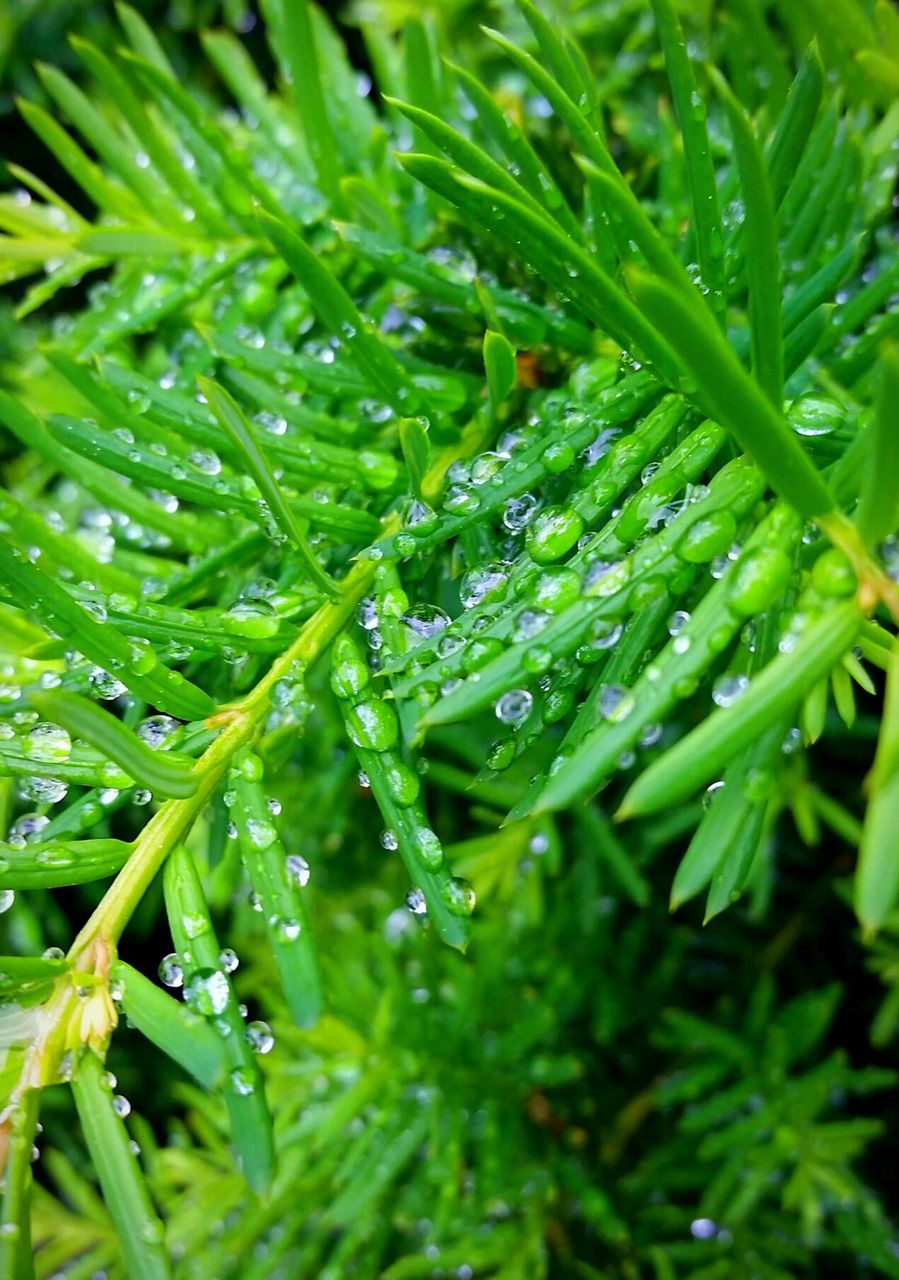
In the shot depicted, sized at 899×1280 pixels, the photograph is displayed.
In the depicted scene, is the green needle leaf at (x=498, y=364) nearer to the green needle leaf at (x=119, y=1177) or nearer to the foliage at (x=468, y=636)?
the foliage at (x=468, y=636)

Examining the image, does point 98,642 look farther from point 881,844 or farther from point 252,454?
point 881,844

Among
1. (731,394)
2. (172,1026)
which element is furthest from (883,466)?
(172,1026)

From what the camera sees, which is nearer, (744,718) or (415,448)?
(744,718)

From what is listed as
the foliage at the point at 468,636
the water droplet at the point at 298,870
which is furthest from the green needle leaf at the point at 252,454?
the water droplet at the point at 298,870

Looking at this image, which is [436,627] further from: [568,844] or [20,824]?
[568,844]

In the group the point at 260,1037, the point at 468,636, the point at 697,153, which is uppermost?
the point at 697,153

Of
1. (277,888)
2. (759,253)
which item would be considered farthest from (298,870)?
(759,253)

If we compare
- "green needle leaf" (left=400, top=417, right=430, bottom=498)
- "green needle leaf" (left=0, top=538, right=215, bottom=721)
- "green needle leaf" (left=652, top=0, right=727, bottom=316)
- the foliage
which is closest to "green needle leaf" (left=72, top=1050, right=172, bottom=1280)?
the foliage

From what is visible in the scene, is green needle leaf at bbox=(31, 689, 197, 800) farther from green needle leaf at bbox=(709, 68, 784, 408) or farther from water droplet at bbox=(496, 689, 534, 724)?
green needle leaf at bbox=(709, 68, 784, 408)

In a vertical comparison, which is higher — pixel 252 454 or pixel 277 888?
pixel 252 454
